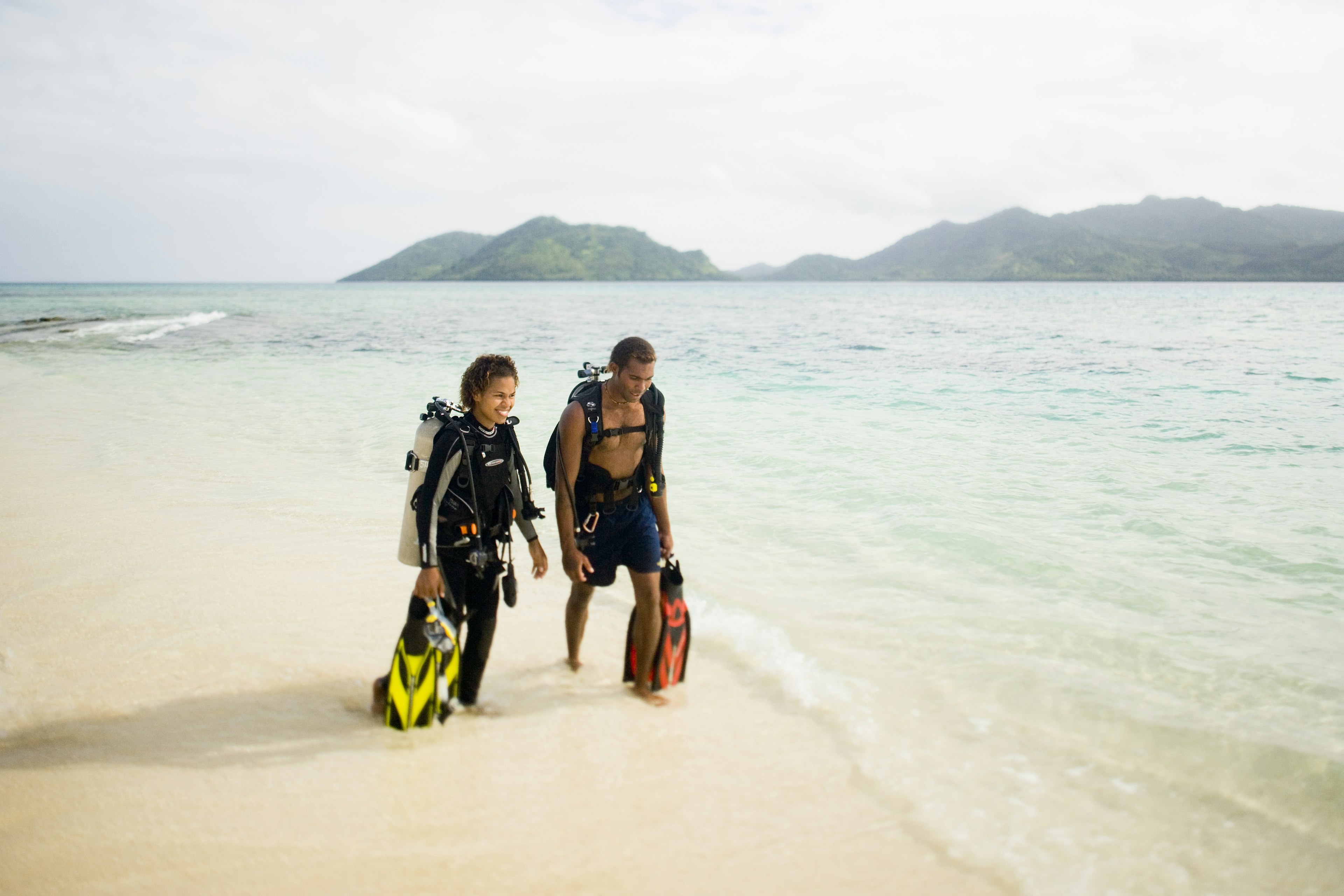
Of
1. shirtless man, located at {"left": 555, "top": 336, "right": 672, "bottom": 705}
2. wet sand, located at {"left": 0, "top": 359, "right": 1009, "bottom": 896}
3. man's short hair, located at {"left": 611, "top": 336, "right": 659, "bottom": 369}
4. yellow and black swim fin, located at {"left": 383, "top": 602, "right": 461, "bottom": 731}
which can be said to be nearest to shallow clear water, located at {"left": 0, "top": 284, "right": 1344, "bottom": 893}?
wet sand, located at {"left": 0, "top": 359, "right": 1009, "bottom": 896}

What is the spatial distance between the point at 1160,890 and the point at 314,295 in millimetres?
129976

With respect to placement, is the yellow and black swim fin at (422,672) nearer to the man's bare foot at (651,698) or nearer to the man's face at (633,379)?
the man's bare foot at (651,698)

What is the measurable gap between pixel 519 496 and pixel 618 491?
548 millimetres

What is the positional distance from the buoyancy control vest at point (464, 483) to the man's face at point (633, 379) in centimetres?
57

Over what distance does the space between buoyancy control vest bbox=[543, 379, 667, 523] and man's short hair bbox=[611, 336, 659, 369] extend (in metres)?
0.19

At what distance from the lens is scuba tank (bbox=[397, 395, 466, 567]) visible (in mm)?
3545

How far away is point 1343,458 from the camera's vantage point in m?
10.4

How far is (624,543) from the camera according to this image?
4207 millimetres

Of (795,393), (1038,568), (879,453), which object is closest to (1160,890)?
(1038,568)

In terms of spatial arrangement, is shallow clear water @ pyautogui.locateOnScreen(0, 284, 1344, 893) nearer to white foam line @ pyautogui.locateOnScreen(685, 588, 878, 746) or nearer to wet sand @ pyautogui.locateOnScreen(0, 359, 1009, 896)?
white foam line @ pyautogui.locateOnScreen(685, 588, 878, 746)

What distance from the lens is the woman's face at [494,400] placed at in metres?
3.60

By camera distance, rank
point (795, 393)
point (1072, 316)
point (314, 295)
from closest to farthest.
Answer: point (795, 393)
point (1072, 316)
point (314, 295)

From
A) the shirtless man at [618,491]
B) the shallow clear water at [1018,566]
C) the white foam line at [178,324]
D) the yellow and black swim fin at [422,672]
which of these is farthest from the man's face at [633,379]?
the white foam line at [178,324]

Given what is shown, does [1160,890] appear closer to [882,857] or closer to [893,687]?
[882,857]
